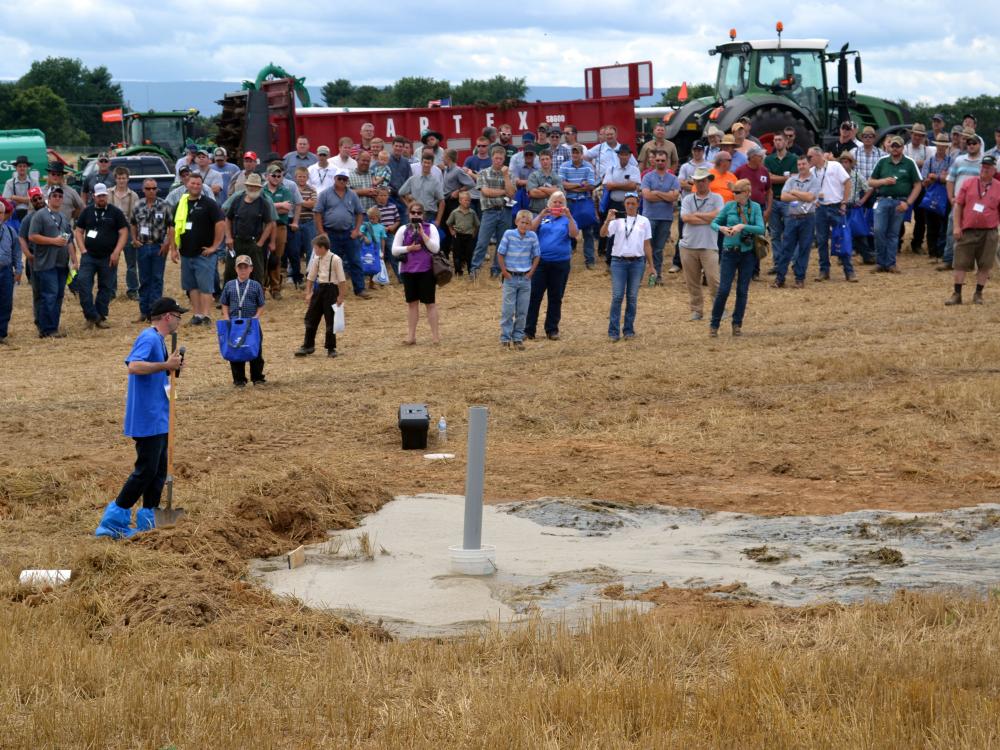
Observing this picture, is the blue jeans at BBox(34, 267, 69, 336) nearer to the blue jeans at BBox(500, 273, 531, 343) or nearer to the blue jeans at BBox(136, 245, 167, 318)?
the blue jeans at BBox(136, 245, 167, 318)

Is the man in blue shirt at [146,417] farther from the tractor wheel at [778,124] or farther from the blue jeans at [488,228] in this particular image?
the tractor wheel at [778,124]

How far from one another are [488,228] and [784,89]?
25.5ft

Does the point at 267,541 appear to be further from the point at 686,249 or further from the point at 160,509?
the point at 686,249

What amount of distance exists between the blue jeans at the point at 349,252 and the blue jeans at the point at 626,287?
16.8 ft

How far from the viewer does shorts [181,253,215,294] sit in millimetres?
17812

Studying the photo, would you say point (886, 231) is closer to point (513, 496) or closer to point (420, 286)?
point (420, 286)

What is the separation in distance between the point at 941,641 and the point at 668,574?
6.94ft

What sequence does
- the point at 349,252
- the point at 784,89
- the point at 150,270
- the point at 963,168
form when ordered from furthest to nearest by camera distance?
the point at 784,89, the point at 349,252, the point at 963,168, the point at 150,270

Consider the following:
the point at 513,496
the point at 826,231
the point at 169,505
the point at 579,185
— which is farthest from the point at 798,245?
the point at 169,505

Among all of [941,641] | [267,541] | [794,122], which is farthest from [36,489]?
[794,122]

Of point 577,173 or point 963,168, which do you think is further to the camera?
point 577,173

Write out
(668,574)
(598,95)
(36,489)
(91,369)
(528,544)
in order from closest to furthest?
(668,574), (528,544), (36,489), (91,369), (598,95)

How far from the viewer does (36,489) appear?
34.3 feet

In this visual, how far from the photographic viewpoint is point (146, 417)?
9.20 m
